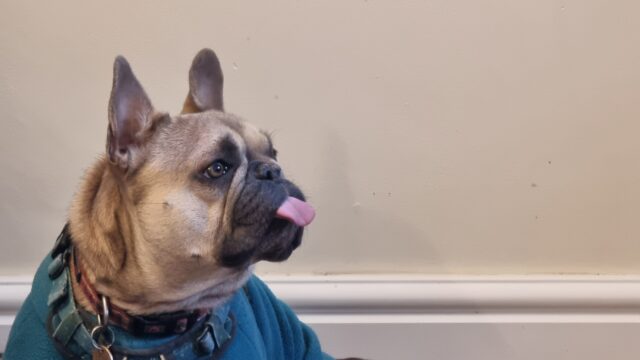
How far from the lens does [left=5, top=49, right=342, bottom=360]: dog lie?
72cm

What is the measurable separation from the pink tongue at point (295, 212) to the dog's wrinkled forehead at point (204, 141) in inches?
3.5

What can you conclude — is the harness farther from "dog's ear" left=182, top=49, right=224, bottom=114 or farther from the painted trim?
the painted trim

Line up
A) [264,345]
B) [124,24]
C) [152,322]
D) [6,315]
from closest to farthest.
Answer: [152,322], [264,345], [124,24], [6,315]

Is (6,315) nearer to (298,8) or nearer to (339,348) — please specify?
(339,348)

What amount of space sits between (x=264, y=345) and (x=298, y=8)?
1.61 feet

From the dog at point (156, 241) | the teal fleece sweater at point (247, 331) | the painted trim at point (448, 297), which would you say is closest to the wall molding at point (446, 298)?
the painted trim at point (448, 297)

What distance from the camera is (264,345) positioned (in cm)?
85

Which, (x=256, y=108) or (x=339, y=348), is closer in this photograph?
(x=256, y=108)

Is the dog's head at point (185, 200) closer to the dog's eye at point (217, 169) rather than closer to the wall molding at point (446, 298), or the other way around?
the dog's eye at point (217, 169)

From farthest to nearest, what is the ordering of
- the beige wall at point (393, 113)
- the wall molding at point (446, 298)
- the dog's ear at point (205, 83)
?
the wall molding at point (446, 298)
the beige wall at point (393, 113)
the dog's ear at point (205, 83)

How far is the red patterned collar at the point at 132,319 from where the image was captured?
0.73 meters

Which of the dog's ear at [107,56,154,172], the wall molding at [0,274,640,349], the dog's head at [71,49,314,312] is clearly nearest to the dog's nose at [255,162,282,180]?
the dog's head at [71,49,314,312]

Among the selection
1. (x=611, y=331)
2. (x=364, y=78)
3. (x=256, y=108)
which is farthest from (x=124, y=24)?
(x=611, y=331)

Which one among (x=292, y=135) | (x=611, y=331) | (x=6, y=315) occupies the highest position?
(x=292, y=135)
